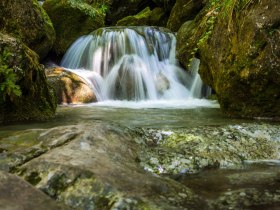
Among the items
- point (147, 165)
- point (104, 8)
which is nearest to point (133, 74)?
point (147, 165)

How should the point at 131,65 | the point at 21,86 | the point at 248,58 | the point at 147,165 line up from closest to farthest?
the point at 147,165, the point at 21,86, the point at 248,58, the point at 131,65

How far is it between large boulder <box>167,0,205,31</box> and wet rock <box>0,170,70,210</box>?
1168 cm

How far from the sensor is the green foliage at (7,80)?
17.2 ft

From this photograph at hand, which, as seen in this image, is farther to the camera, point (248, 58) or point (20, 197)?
point (248, 58)

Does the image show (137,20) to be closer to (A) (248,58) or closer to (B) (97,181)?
(A) (248,58)

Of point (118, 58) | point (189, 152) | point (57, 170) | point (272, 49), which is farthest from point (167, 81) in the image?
point (57, 170)

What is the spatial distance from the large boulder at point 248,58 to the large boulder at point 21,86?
305 centimetres

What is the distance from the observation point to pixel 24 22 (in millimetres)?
9102

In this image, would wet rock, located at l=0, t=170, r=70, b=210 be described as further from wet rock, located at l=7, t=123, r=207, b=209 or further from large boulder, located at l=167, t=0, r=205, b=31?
large boulder, located at l=167, t=0, r=205, b=31

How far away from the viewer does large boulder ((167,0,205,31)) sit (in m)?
13.4

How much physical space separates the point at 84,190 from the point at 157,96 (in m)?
8.10

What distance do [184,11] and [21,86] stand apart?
359 inches

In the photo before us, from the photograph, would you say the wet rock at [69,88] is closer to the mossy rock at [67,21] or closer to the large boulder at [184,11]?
the mossy rock at [67,21]

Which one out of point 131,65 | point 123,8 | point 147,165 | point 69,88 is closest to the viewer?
point 147,165
